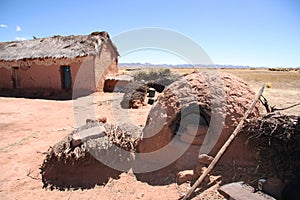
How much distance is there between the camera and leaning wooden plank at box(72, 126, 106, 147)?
15.6 feet

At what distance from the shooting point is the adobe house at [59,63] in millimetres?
13594

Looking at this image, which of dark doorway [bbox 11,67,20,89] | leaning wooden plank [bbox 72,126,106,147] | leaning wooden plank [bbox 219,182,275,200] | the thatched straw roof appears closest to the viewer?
leaning wooden plank [bbox 219,182,275,200]

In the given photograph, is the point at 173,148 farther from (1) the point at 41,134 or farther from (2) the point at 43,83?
(2) the point at 43,83

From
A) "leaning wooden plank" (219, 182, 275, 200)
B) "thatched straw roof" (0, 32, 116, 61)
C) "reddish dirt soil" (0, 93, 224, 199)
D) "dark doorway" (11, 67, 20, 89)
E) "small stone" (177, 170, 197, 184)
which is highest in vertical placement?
"thatched straw roof" (0, 32, 116, 61)

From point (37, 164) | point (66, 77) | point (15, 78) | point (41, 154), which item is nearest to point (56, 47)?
point (66, 77)

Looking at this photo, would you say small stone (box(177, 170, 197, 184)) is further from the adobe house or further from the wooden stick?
the adobe house

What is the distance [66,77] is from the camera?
14.2 meters

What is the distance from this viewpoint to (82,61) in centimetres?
1349

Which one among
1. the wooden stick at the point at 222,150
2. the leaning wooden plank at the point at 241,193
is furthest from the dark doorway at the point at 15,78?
the leaning wooden plank at the point at 241,193

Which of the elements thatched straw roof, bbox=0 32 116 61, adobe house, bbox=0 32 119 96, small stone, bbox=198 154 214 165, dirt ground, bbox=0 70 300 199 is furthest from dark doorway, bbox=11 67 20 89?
small stone, bbox=198 154 214 165

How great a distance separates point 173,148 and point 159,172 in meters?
0.52

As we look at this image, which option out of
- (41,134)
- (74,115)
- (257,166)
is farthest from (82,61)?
(257,166)

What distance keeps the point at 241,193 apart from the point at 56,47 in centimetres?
1388

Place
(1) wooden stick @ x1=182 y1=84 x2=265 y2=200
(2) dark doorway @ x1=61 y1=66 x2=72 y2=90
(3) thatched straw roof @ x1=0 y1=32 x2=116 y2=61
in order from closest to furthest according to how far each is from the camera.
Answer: (1) wooden stick @ x1=182 y1=84 x2=265 y2=200, (3) thatched straw roof @ x1=0 y1=32 x2=116 y2=61, (2) dark doorway @ x1=61 y1=66 x2=72 y2=90
